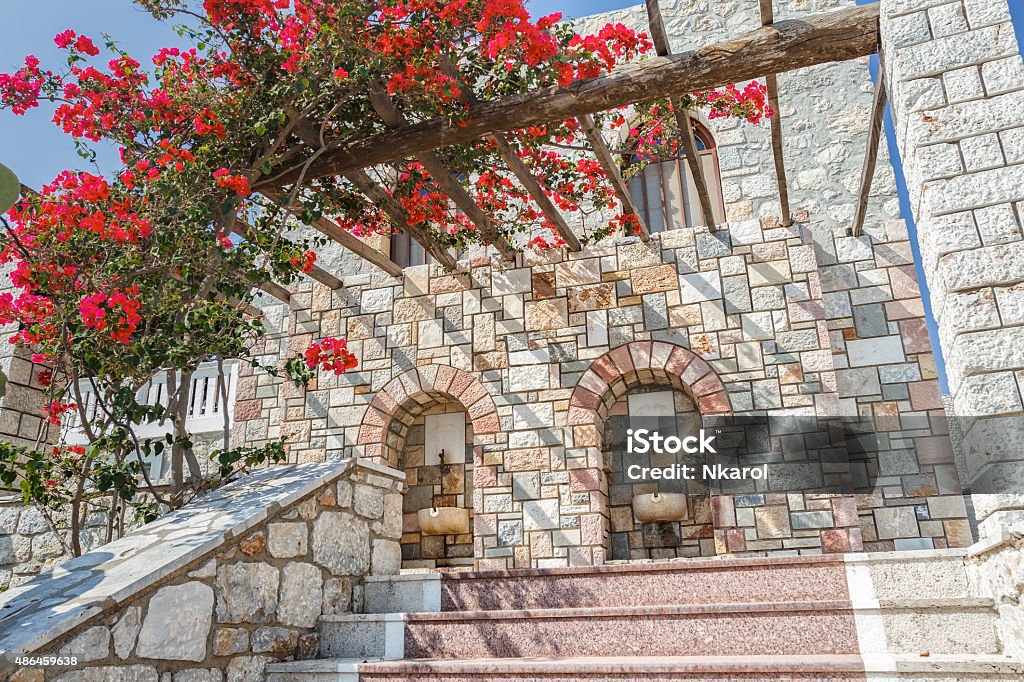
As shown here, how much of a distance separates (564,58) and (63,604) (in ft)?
11.4

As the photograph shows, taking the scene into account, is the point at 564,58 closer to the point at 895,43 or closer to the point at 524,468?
the point at 895,43

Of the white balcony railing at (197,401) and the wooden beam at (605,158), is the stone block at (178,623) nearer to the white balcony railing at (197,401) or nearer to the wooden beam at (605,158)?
the wooden beam at (605,158)

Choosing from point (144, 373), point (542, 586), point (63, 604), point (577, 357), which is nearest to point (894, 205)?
point (577, 357)

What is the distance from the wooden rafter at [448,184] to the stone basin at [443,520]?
2.30m

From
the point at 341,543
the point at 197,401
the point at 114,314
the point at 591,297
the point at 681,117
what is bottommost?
the point at 341,543

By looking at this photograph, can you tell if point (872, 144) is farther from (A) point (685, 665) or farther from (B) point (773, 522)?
(A) point (685, 665)

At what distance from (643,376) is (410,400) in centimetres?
210

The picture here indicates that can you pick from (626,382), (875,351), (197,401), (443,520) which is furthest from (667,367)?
(197,401)

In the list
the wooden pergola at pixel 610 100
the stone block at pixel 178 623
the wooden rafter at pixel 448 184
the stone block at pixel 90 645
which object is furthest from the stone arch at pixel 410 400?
the stone block at pixel 90 645

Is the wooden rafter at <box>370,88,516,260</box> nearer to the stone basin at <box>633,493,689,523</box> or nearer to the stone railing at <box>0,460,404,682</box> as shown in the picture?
the stone railing at <box>0,460,404,682</box>

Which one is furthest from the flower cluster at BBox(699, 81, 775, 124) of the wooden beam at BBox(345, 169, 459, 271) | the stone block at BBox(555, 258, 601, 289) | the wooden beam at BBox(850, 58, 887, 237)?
the wooden beam at BBox(345, 169, 459, 271)

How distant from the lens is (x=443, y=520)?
20.6ft

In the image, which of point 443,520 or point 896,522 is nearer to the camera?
point 896,522

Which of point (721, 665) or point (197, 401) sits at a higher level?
point (197, 401)
